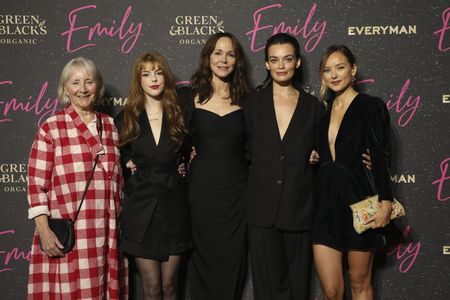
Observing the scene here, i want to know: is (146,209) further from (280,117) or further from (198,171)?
(280,117)

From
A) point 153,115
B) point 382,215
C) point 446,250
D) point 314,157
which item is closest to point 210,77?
point 153,115

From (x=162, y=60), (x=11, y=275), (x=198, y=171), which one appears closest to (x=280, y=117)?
(x=198, y=171)

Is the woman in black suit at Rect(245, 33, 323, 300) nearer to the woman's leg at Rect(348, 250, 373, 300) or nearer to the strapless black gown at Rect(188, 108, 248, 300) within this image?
the strapless black gown at Rect(188, 108, 248, 300)

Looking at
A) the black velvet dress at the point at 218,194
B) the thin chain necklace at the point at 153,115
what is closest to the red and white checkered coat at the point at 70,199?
the thin chain necklace at the point at 153,115

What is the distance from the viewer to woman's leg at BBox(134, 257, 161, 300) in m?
2.46

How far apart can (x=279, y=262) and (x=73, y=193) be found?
1.20 meters

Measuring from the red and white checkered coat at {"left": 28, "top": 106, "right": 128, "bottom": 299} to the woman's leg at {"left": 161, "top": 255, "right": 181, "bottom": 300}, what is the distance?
336mm

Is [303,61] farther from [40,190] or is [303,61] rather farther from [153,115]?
[40,190]

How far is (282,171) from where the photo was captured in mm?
2465

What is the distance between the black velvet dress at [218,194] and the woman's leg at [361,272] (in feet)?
2.10

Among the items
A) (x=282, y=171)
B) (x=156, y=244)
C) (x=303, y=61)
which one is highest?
(x=303, y=61)

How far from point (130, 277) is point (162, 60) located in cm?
157

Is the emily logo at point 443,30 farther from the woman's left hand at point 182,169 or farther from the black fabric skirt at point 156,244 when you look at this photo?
the black fabric skirt at point 156,244

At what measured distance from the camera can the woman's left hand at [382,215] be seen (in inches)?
90.1
